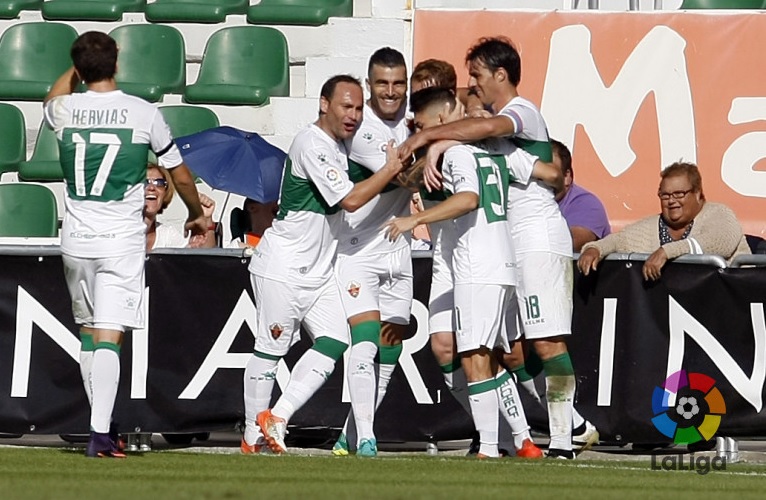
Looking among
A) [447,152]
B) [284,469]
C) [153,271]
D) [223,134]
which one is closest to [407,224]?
[447,152]

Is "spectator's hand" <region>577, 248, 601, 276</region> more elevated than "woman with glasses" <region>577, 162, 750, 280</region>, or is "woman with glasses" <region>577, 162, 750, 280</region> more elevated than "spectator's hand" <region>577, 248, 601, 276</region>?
"woman with glasses" <region>577, 162, 750, 280</region>

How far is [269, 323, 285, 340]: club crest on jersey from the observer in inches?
328

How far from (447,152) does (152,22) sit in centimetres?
602

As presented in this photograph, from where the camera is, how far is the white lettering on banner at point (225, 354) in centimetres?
934

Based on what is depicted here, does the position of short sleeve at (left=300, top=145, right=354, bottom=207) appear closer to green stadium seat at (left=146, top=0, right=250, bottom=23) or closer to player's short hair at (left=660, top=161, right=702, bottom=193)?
player's short hair at (left=660, top=161, right=702, bottom=193)

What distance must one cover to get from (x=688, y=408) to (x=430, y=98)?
248cm

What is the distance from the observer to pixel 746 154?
1162cm

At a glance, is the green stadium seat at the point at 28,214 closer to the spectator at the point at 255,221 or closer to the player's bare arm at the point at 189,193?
the spectator at the point at 255,221

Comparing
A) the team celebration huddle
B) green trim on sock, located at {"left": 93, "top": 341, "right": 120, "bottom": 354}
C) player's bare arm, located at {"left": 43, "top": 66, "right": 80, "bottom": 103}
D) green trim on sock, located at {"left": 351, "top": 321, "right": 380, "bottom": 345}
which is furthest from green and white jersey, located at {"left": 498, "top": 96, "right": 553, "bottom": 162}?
green trim on sock, located at {"left": 93, "top": 341, "right": 120, "bottom": 354}

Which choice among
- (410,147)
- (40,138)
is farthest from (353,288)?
(40,138)

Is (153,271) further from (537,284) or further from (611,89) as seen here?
(611,89)

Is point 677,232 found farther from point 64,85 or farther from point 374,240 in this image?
point 64,85

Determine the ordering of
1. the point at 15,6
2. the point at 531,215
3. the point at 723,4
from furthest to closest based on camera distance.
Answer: the point at 15,6 < the point at 723,4 < the point at 531,215

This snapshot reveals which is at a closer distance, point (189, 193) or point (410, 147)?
point (189, 193)
